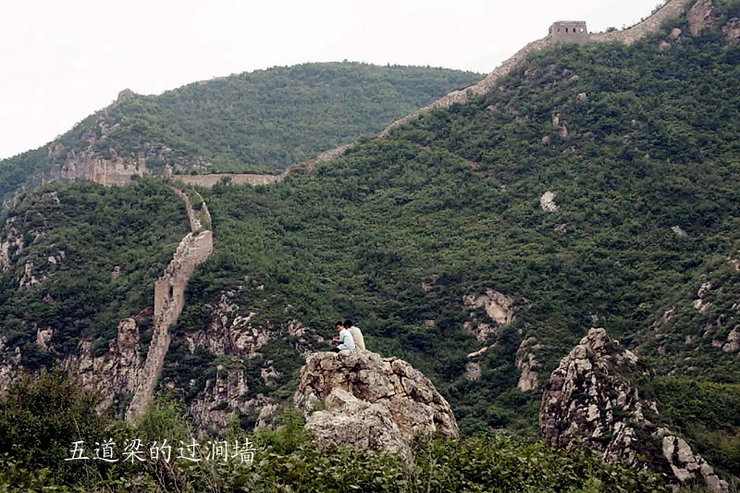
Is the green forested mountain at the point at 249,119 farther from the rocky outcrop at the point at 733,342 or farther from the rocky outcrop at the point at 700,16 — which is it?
the rocky outcrop at the point at 733,342

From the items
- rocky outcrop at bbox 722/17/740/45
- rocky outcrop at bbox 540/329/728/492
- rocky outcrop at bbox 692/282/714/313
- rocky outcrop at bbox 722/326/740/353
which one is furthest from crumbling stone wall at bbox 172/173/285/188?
rocky outcrop at bbox 540/329/728/492

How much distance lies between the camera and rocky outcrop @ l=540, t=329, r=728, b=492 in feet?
99.5

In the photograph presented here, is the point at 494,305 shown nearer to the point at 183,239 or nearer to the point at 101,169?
the point at 183,239

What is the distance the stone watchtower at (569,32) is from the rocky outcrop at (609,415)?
37.6 metres

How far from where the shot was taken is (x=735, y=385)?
36094mm

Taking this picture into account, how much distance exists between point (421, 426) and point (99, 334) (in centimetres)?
2787

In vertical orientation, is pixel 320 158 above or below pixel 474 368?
above

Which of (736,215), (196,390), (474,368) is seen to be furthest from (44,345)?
(736,215)

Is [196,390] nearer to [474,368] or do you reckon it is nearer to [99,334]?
[99,334]

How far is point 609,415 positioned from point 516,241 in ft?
75.8

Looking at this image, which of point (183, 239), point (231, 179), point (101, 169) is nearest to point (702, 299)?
point (183, 239)

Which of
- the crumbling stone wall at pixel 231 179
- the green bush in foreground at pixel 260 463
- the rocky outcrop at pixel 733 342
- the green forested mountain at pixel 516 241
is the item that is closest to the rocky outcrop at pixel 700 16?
the green forested mountain at pixel 516 241

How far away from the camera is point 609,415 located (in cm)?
3288

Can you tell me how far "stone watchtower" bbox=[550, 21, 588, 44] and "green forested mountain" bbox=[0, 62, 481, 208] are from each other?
21.5 m
